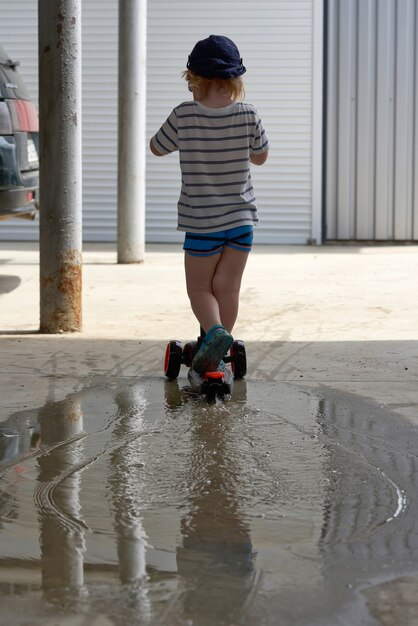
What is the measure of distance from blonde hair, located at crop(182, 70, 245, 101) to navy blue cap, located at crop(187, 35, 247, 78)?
1.1 inches

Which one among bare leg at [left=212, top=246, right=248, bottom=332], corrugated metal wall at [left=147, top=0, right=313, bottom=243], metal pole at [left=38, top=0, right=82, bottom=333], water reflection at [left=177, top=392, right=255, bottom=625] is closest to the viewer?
water reflection at [left=177, top=392, right=255, bottom=625]

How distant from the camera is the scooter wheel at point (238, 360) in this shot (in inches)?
207

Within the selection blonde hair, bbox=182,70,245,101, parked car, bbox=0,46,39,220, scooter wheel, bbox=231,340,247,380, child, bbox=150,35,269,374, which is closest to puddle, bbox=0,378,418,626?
scooter wheel, bbox=231,340,247,380

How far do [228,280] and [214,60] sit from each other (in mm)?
1036

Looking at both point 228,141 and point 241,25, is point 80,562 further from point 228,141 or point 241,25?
point 241,25

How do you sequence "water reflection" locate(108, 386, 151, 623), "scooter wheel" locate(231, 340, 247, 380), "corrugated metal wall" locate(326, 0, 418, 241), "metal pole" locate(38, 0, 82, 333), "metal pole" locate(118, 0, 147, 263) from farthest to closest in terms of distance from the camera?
"corrugated metal wall" locate(326, 0, 418, 241)
"metal pole" locate(118, 0, 147, 263)
"metal pole" locate(38, 0, 82, 333)
"scooter wheel" locate(231, 340, 247, 380)
"water reflection" locate(108, 386, 151, 623)

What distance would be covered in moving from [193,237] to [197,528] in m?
2.21

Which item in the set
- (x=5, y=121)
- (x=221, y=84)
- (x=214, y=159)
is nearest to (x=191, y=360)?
(x=214, y=159)

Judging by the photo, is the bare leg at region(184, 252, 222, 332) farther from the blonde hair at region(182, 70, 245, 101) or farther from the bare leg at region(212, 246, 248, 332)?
the blonde hair at region(182, 70, 245, 101)

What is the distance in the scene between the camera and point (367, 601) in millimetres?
2619

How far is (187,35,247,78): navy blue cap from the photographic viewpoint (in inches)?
194

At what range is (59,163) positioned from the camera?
649cm

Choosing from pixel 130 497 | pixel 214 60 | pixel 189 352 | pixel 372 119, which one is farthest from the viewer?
pixel 372 119

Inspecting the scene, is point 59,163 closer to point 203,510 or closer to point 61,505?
point 61,505
